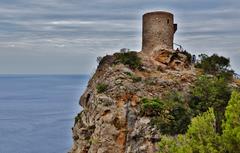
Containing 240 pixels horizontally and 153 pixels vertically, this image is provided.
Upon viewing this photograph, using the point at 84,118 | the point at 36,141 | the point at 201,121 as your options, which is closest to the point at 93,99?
the point at 84,118

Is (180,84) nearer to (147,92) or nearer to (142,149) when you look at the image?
(147,92)

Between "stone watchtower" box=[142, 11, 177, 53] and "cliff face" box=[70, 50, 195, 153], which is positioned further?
"stone watchtower" box=[142, 11, 177, 53]

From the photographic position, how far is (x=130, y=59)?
91.6 feet

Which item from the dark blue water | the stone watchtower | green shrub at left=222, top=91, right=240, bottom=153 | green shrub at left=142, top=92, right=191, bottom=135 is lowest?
the dark blue water

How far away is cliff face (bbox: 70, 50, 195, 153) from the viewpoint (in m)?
23.7

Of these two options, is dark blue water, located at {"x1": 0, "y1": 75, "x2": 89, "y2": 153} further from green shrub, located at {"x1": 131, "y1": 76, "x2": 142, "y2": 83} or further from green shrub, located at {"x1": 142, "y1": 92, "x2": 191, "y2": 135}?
green shrub, located at {"x1": 142, "y1": 92, "x2": 191, "y2": 135}

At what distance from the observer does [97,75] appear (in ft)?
97.0

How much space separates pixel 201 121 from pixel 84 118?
13.7 m

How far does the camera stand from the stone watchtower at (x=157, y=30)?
2808cm

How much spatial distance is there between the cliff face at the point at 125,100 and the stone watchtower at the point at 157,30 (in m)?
0.57

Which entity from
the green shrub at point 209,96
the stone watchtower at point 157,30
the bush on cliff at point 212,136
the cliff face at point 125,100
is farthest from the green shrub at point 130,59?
the bush on cliff at point 212,136

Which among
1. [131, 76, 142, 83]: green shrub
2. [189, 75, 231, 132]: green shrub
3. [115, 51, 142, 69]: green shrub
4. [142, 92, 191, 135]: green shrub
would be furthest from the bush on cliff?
[115, 51, 142, 69]: green shrub

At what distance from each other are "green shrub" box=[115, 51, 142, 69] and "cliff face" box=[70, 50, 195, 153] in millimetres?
344

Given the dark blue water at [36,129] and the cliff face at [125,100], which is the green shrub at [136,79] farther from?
the dark blue water at [36,129]
